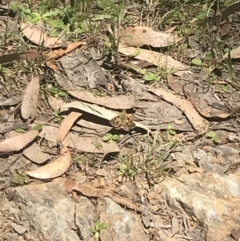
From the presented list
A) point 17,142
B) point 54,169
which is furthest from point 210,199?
point 17,142

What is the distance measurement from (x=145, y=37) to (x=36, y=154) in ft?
3.49

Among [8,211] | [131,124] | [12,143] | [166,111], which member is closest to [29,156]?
[12,143]

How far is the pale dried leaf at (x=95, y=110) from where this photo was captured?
10.4ft

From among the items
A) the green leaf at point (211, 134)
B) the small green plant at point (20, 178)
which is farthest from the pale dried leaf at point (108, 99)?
the small green plant at point (20, 178)

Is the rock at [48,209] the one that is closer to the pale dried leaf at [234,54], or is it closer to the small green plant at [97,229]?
the small green plant at [97,229]

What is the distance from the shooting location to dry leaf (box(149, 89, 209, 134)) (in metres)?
3.22

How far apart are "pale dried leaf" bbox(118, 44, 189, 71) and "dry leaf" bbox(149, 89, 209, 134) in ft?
0.66

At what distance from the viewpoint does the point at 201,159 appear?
308 cm

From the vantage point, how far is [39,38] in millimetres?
3506

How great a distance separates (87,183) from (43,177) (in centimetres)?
22

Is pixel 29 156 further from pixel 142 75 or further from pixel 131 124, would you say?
pixel 142 75

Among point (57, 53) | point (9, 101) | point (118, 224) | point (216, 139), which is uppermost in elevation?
point (57, 53)

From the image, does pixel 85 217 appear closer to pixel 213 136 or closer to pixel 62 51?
pixel 213 136

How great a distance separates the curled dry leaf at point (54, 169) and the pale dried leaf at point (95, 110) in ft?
0.95
